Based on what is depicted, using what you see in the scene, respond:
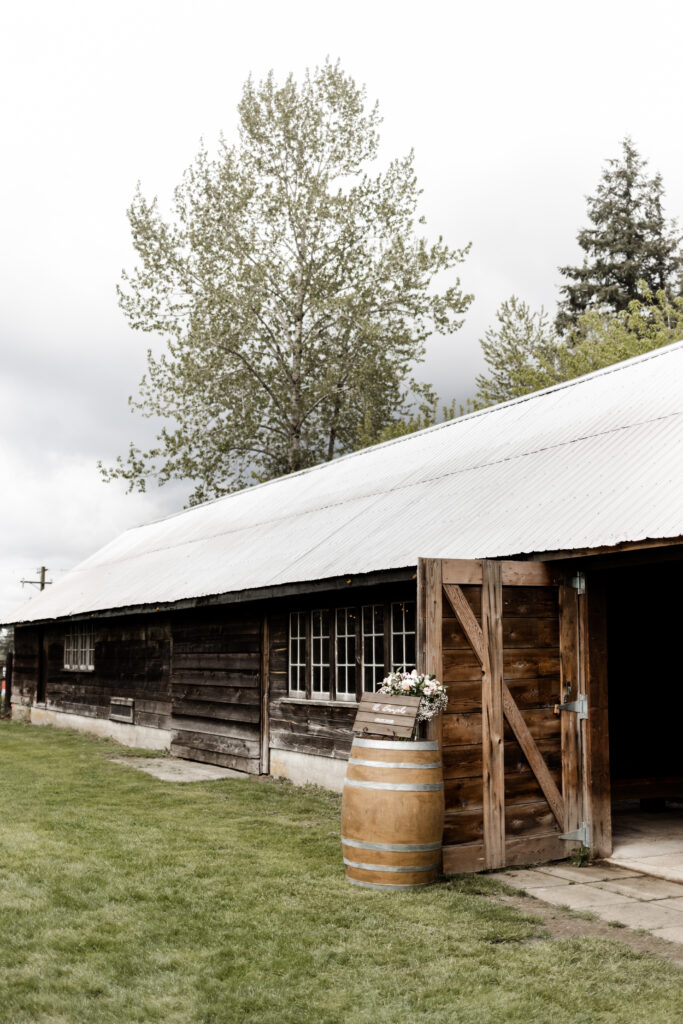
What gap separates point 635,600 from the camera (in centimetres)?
1184

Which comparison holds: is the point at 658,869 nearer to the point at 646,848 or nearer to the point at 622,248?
the point at 646,848

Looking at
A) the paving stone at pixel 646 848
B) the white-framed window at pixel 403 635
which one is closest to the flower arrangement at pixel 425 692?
the paving stone at pixel 646 848

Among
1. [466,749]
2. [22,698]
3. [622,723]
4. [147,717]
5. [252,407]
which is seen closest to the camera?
[466,749]

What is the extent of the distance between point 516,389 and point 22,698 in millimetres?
17524

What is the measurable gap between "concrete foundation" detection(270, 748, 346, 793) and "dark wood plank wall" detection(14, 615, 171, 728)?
3.91 metres

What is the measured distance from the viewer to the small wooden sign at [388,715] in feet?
22.7

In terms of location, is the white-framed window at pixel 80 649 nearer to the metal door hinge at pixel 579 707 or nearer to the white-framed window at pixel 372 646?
the white-framed window at pixel 372 646

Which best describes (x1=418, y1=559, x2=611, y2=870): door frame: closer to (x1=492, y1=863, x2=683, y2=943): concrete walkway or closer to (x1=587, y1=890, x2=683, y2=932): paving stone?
(x1=492, y1=863, x2=683, y2=943): concrete walkway

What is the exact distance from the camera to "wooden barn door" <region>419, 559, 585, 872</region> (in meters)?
7.25

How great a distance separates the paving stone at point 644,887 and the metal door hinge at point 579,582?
217cm

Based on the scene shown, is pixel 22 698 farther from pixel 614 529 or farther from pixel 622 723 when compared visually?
pixel 614 529

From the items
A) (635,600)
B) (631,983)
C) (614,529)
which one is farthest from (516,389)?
(631,983)

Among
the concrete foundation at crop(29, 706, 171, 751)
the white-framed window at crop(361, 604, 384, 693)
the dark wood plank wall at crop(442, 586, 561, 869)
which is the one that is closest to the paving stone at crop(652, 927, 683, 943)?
the dark wood plank wall at crop(442, 586, 561, 869)

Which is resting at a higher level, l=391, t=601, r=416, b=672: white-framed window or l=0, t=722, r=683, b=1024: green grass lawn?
l=391, t=601, r=416, b=672: white-framed window
